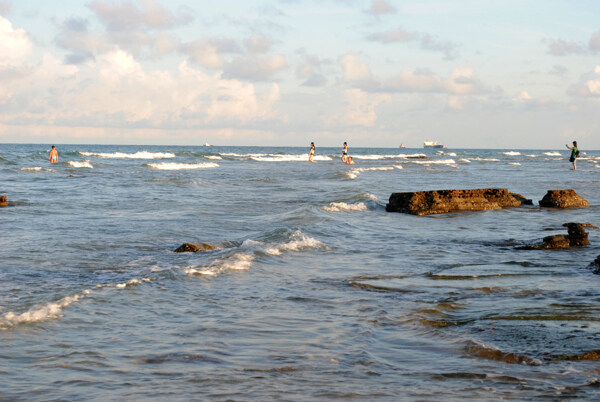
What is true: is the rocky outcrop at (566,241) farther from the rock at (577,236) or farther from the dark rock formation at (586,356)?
the dark rock formation at (586,356)

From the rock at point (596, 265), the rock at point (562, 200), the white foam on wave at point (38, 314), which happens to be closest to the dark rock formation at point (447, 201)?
the rock at point (562, 200)

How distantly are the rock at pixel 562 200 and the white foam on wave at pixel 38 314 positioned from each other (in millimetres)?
14722

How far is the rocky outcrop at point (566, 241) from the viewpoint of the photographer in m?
10.9

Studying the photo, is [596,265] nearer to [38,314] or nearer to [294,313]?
[294,313]

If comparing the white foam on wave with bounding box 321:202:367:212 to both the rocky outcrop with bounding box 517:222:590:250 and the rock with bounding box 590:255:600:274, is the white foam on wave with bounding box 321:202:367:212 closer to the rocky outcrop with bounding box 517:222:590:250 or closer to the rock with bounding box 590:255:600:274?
the rocky outcrop with bounding box 517:222:590:250

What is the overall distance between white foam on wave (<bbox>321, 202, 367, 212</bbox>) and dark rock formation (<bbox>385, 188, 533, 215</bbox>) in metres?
0.82

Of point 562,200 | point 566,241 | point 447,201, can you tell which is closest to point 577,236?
point 566,241

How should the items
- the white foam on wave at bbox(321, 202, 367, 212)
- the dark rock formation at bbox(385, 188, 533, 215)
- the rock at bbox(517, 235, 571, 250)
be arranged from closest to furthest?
the rock at bbox(517, 235, 571, 250)
the dark rock formation at bbox(385, 188, 533, 215)
the white foam on wave at bbox(321, 202, 367, 212)

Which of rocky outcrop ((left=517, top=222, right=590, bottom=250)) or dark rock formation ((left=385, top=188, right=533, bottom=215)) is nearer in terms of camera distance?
rocky outcrop ((left=517, top=222, right=590, bottom=250))

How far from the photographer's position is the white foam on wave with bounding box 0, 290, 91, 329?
612cm

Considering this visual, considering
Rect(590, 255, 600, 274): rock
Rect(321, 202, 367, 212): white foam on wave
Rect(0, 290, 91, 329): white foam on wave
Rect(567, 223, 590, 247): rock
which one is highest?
Rect(567, 223, 590, 247): rock

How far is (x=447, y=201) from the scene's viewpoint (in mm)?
17234

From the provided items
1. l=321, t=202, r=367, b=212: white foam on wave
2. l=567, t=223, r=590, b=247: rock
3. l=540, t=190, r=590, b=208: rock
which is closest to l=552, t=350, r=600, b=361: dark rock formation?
l=567, t=223, r=590, b=247: rock

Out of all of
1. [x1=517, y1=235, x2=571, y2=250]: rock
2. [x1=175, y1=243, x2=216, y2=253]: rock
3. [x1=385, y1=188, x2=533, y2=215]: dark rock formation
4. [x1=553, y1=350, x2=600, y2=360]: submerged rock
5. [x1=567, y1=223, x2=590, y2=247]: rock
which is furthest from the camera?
[x1=385, y1=188, x2=533, y2=215]: dark rock formation
